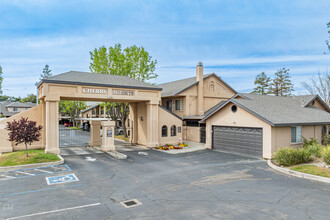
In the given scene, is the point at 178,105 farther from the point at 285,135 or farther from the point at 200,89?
the point at 285,135

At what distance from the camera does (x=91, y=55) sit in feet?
103

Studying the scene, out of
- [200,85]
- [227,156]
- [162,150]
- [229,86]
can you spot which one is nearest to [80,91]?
[162,150]

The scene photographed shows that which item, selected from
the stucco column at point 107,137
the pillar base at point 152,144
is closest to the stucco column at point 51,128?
the stucco column at point 107,137

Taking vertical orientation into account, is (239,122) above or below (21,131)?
above

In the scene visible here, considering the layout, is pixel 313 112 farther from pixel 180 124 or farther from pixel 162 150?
pixel 162 150

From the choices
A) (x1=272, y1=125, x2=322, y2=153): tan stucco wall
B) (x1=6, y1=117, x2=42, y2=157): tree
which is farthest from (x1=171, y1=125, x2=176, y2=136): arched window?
(x1=6, y1=117, x2=42, y2=157): tree

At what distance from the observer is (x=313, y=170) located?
1284 centimetres

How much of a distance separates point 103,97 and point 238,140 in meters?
12.8

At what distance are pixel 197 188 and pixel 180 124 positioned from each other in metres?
16.2

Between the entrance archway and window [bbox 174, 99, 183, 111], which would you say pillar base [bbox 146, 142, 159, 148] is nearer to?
the entrance archway

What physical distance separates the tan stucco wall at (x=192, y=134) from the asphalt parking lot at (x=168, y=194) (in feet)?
42.9

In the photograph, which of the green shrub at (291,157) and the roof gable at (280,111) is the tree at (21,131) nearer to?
the roof gable at (280,111)

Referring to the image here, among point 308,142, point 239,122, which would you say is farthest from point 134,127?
point 308,142

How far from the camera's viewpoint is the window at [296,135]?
1916cm
